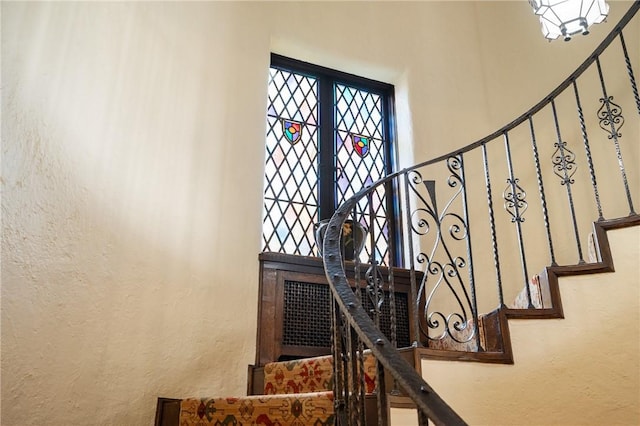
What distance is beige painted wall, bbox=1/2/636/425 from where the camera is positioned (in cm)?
270

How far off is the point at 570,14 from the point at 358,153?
1.79 metres

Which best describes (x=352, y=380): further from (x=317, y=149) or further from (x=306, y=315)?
(x=317, y=149)

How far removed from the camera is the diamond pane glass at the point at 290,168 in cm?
378

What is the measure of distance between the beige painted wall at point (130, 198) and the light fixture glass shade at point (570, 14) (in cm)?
144

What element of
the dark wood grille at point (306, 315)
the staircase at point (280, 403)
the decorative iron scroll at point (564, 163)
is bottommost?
the staircase at point (280, 403)

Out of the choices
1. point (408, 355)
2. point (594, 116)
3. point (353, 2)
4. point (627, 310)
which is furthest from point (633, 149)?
point (408, 355)

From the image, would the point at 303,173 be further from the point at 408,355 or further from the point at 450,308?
the point at 408,355

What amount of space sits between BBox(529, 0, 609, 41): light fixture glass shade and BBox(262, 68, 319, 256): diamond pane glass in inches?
70.8

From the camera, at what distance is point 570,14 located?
2939mm

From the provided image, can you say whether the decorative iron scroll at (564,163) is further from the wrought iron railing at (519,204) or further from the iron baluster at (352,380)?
the iron baluster at (352,380)

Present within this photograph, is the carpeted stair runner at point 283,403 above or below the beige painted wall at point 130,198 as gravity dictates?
below

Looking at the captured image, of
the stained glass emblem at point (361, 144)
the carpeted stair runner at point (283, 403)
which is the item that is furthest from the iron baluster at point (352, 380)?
the stained glass emblem at point (361, 144)

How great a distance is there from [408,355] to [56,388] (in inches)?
64.9

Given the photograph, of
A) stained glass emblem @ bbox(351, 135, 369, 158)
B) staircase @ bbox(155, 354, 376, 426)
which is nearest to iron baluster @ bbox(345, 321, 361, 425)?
staircase @ bbox(155, 354, 376, 426)
